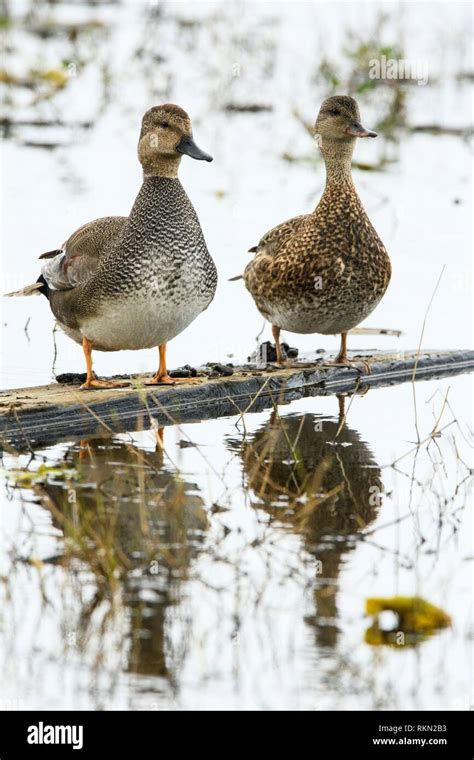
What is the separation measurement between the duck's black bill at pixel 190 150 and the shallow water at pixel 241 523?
121cm

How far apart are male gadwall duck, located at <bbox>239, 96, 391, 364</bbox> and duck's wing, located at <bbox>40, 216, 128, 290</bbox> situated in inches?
34.9

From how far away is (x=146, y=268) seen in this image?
22.4ft

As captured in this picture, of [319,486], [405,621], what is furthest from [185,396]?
[405,621]

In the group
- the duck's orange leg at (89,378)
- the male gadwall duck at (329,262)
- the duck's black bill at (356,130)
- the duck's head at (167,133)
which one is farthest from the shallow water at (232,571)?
the duck's black bill at (356,130)

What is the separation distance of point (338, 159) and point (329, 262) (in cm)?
77

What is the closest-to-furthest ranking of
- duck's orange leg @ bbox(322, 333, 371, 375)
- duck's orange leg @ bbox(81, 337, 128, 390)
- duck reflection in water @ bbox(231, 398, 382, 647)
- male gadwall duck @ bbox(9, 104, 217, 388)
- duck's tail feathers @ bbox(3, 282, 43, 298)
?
duck reflection in water @ bbox(231, 398, 382, 647) → male gadwall duck @ bbox(9, 104, 217, 388) → duck's orange leg @ bbox(81, 337, 128, 390) → duck's tail feathers @ bbox(3, 282, 43, 298) → duck's orange leg @ bbox(322, 333, 371, 375)

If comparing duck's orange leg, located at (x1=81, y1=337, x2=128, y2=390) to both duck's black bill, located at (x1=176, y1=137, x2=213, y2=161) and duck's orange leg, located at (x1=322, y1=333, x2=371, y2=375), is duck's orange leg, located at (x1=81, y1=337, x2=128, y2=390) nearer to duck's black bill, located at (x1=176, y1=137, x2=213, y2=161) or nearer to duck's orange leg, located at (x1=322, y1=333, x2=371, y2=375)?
duck's black bill, located at (x1=176, y1=137, x2=213, y2=161)

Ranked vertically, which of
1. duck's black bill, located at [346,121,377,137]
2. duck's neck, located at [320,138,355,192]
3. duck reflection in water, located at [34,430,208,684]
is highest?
duck's black bill, located at [346,121,377,137]

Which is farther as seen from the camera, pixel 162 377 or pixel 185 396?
pixel 162 377

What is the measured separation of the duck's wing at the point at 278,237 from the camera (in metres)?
7.94

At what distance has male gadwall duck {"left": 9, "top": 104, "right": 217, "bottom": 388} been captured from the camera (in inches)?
269

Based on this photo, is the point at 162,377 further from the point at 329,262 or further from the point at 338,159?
the point at 338,159

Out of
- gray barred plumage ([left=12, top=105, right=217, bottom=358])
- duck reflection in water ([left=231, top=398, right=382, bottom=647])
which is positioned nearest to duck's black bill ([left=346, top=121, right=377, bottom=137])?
gray barred plumage ([left=12, top=105, right=217, bottom=358])
